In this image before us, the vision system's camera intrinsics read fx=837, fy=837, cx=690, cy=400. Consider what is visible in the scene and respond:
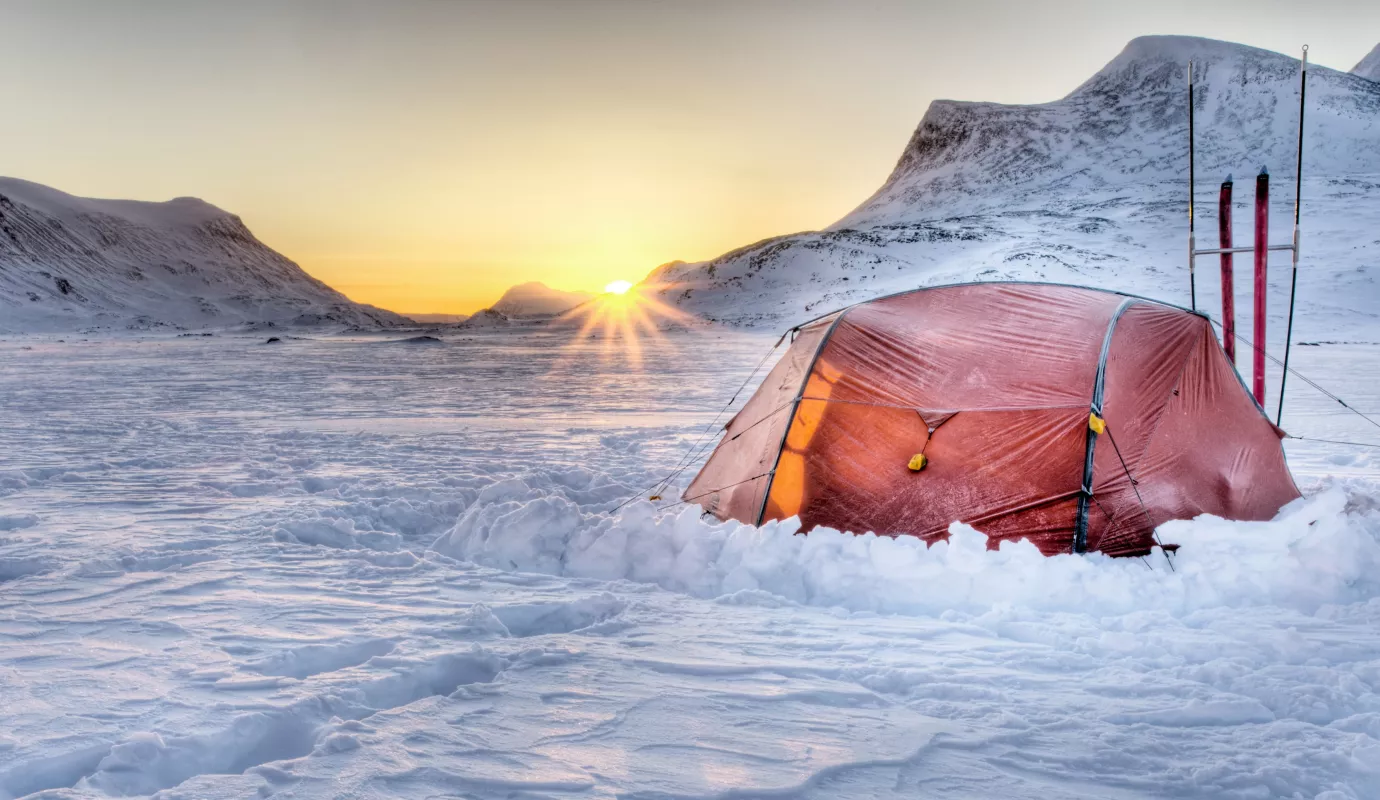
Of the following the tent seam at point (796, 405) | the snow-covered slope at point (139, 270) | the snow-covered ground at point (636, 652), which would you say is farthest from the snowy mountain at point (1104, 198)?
the snow-covered slope at point (139, 270)

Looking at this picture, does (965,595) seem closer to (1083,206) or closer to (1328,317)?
(1328,317)

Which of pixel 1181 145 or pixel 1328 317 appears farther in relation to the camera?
pixel 1181 145

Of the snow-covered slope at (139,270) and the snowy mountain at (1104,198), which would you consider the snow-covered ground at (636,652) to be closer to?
the snowy mountain at (1104,198)

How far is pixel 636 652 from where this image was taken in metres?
3.99

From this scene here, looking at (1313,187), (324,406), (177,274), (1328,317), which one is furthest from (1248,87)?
(177,274)

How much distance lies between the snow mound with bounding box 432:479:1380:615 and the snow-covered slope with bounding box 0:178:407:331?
93118mm

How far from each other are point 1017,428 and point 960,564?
111 centimetres

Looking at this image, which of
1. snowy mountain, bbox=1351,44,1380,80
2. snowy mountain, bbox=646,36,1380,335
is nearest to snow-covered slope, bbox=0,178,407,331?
snowy mountain, bbox=646,36,1380,335

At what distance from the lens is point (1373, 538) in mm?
4879

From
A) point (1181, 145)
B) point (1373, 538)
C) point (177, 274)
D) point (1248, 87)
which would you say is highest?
point (1248, 87)

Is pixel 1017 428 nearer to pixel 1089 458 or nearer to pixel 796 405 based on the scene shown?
pixel 1089 458

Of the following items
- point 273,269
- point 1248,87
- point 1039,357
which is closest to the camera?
point 1039,357

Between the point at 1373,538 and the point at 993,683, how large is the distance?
2977 mm

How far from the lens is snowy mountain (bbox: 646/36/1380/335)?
151 feet
